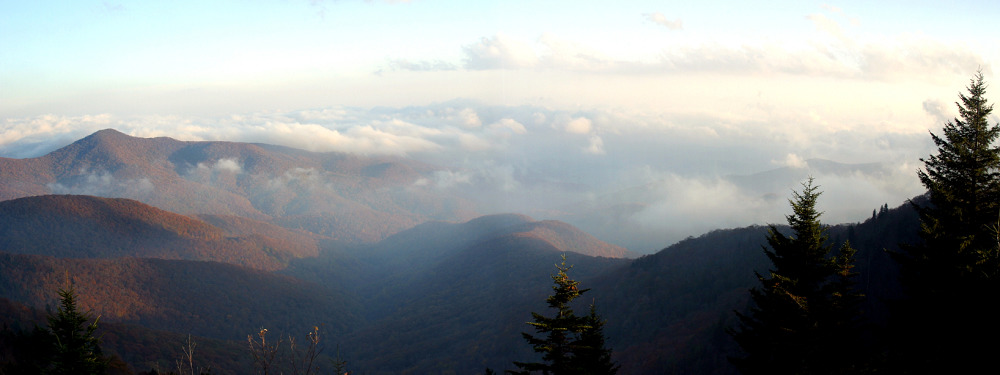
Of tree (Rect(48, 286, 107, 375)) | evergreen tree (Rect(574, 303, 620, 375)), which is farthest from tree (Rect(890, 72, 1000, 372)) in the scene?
tree (Rect(48, 286, 107, 375))

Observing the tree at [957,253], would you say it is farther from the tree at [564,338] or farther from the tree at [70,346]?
the tree at [70,346]

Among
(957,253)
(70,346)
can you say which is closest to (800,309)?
(957,253)

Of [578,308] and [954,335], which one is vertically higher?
[954,335]

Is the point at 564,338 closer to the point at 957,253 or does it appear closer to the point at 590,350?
the point at 590,350

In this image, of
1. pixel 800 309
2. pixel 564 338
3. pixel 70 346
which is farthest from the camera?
pixel 70 346

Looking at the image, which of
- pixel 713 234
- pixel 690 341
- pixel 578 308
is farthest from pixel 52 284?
pixel 713 234

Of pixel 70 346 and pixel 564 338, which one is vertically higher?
pixel 564 338

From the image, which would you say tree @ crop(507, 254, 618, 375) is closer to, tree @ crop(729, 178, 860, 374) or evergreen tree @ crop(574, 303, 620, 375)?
evergreen tree @ crop(574, 303, 620, 375)

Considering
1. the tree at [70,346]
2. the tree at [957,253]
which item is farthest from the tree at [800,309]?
the tree at [70,346]

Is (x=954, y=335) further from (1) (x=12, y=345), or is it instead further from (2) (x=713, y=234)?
(2) (x=713, y=234)
